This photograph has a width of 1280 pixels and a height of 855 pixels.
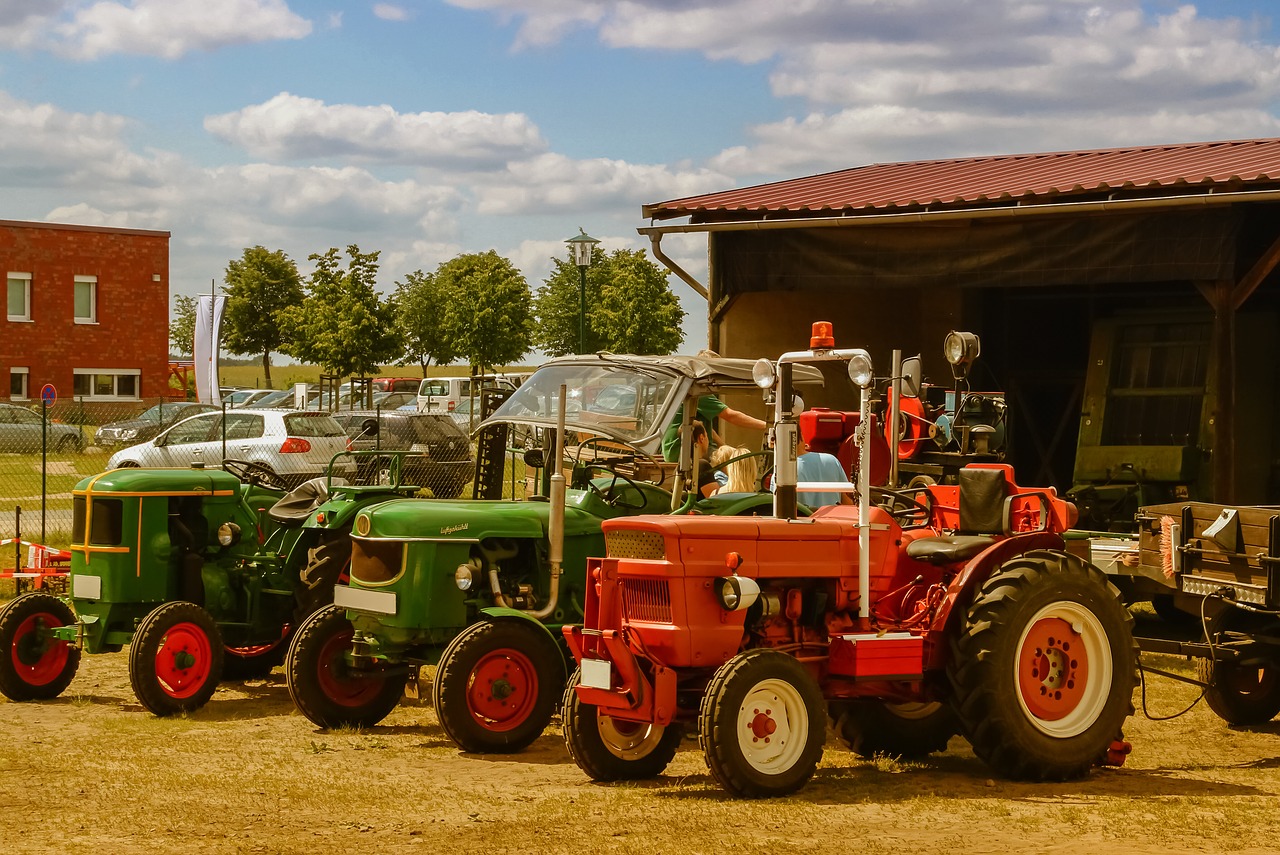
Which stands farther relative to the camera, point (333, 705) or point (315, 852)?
point (333, 705)

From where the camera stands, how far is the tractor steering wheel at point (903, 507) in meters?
7.83

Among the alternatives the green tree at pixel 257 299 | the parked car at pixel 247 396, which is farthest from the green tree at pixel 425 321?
the parked car at pixel 247 396

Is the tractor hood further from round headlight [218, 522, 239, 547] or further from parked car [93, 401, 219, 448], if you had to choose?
parked car [93, 401, 219, 448]

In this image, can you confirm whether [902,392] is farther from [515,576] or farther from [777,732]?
[515,576]

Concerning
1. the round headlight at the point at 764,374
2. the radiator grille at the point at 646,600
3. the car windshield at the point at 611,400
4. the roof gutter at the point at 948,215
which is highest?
the roof gutter at the point at 948,215

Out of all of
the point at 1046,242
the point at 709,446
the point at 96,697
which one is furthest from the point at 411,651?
the point at 1046,242

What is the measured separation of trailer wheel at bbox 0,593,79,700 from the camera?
10266 mm

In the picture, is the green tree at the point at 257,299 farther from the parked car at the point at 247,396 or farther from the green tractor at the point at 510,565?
the green tractor at the point at 510,565

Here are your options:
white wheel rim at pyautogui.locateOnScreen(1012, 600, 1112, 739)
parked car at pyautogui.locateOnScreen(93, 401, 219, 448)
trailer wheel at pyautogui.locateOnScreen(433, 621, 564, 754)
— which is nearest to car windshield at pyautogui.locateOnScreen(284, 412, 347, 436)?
parked car at pyautogui.locateOnScreen(93, 401, 219, 448)

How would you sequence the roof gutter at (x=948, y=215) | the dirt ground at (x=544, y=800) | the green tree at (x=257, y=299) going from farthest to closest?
1. the green tree at (x=257, y=299)
2. the roof gutter at (x=948, y=215)
3. the dirt ground at (x=544, y=800)

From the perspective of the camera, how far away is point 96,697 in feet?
34.3

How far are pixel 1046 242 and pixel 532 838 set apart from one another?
33.4 ft

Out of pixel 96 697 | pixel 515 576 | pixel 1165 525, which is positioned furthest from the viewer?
pixel 96 697

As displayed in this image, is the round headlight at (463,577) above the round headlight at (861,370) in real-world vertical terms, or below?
below
